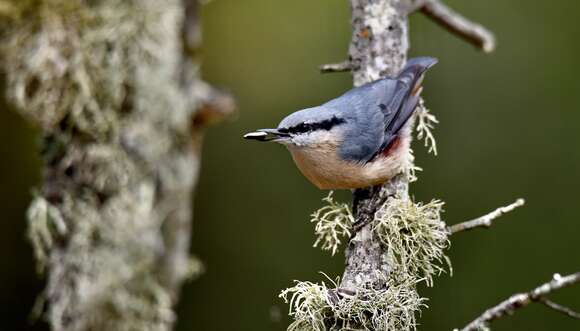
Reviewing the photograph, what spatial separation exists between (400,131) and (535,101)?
2054 mm

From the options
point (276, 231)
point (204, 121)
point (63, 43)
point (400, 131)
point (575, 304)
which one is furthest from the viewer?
point (276, 231)

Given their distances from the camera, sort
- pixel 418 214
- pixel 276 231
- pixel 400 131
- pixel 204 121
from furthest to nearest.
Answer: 1. pixel 276 231
2. pixel 204 121
3. pixel 400 131
4. pixel 418 214

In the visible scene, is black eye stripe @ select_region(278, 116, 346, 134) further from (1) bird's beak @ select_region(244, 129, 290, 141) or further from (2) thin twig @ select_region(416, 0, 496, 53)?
(2) thin twig @ select_region(416, 0, 496, 53)

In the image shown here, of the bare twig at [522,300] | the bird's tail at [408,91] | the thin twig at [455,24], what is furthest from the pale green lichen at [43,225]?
the thin twig at [455,24]

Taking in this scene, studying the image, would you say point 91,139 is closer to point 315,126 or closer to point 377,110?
point 315,126

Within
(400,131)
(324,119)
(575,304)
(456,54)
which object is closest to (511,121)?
(456,54)

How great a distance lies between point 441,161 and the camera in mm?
4059

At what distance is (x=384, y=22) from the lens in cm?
230

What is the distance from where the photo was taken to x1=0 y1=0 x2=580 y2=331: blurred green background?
3.76 meters

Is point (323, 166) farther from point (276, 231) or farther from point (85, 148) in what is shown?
point (276, 231)

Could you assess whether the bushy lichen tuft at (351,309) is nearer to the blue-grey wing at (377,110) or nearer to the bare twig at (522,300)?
the bare twig at (522,300)

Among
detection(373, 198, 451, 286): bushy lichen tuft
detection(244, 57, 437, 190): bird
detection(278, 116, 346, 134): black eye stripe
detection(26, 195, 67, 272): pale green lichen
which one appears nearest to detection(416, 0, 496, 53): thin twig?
detection(244, 57, 437, 190): bird

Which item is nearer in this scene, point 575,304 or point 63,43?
point 63,43

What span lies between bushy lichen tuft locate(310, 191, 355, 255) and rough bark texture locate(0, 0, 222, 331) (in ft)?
2.05
